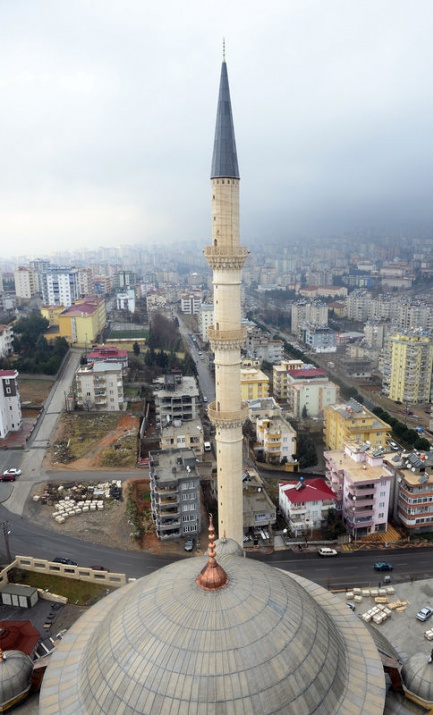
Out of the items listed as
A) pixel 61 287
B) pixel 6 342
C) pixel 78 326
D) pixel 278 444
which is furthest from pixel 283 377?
pixel 61 287

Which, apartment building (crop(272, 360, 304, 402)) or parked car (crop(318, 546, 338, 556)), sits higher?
apartment building (crop(272, 360, 304, 402))

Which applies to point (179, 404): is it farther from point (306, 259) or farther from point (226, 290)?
point (306, 259)

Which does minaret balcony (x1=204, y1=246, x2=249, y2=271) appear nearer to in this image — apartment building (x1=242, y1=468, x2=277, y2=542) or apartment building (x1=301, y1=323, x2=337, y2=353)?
apartment building (x1=242, y1=468, x2=277, y2=542)

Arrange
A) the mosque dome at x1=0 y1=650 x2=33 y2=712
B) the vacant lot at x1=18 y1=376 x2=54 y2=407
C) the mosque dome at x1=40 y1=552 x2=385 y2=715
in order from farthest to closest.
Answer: the vacant lot at x1=18 y1=376 x2=54 y2=407, the mosque dome at x1=0 y1=650 x2=33 y2=712, the mosque dome at x1=40 y1=552 x2=385 y2=715

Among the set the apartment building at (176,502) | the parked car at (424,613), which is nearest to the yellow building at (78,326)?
the apartment building at (176,502)

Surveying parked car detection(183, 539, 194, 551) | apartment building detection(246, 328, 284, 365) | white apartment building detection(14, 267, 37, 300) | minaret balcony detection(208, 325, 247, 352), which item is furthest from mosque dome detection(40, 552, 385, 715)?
white apartment building detection(14, 267, 37, 300)

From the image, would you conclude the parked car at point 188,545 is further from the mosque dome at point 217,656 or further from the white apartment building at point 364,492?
the mosque dome at point 217,656

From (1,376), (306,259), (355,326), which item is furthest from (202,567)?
(306,259)

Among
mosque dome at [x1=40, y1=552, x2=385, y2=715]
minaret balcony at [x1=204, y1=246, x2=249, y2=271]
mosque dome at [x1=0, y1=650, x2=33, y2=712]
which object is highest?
minaret balcony at [x1=204, y1=246, x2=249, y2=271]
